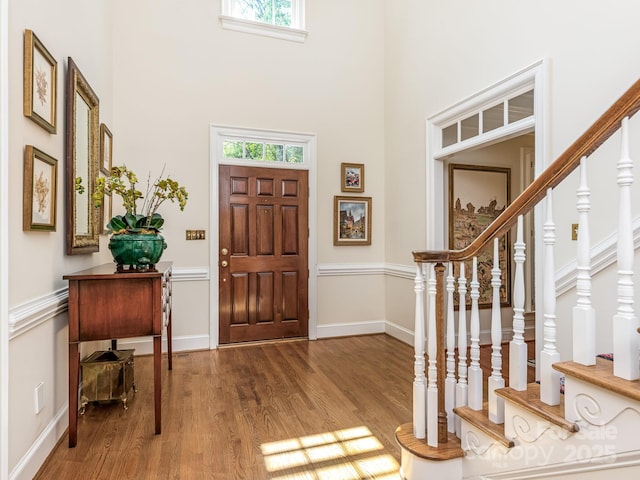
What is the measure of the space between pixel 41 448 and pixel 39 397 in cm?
27

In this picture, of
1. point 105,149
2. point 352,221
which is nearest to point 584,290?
point 352,221

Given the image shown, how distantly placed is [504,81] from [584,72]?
639mm

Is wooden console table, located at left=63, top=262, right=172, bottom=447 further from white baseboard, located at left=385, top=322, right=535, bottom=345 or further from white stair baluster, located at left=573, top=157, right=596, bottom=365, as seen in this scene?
white baseboard, located at left=385, top=322, right=535, bottom=345

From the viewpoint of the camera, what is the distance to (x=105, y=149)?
328 cm

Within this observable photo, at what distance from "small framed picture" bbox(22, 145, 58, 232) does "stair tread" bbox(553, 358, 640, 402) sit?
7.60 feet

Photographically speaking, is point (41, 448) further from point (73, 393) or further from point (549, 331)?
point (549, 331)

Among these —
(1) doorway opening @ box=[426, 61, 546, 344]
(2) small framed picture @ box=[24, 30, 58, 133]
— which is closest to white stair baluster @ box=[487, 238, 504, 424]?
(1) doorway opening @ box=[426, 61, 546, 344]

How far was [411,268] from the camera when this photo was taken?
13.4 feet

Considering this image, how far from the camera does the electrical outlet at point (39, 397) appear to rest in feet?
6.20

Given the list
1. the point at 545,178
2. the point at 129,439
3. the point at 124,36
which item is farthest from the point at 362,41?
the point at 129,439

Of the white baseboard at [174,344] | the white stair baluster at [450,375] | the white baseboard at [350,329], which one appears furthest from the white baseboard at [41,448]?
the white baseboard at [350,329]

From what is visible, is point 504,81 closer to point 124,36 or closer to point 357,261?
point 357,261

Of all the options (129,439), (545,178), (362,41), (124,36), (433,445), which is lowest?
(129,439)

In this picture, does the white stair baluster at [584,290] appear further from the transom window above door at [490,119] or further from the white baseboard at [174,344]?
the white baseboard at [174,344]
